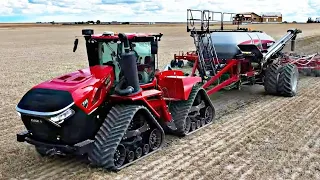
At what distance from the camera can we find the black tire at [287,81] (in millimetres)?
11539

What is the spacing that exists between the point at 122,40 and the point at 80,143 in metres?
1.70

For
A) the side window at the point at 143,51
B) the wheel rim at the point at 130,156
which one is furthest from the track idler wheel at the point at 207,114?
the wheel rim at the point at 130,156

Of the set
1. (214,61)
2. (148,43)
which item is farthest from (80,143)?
(214,61)

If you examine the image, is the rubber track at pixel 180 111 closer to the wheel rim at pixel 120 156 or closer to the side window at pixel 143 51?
the side window at pixel 143 51

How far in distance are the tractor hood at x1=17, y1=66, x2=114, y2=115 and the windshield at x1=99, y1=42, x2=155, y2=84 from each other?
0.40 meters

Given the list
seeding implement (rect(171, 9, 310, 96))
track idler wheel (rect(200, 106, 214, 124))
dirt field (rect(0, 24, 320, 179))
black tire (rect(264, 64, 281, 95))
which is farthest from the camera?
black tire (rect(264, 64, 281, 95))

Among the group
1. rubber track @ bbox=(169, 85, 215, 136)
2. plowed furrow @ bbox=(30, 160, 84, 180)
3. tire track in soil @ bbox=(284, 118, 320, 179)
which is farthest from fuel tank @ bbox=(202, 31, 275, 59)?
plowed furrow @ bbox=(30, 160, 84, 180)

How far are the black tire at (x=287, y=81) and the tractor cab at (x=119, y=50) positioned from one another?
5.72 metres

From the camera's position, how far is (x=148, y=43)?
23.0 feet

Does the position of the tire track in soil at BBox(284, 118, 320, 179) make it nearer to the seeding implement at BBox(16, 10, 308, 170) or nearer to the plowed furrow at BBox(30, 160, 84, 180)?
the seeding implement at BBox(16, 10, 308, 170)

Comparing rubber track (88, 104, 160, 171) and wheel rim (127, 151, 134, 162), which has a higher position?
rubber track (88, 104, 160, 171)

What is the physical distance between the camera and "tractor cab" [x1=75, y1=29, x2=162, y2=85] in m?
6.65

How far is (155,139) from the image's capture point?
7.00 metres

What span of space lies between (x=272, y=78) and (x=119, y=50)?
6.45 metres
